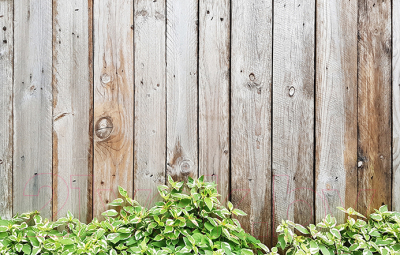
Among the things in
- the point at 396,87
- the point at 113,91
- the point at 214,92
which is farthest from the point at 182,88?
the point at 396,87

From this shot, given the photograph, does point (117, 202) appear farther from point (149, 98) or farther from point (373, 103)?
point (373, 103)

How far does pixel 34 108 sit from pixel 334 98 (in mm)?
1627

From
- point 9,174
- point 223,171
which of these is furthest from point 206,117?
point 9,174

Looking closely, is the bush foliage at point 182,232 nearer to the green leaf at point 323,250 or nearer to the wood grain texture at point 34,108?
the green leaf at point 323,250

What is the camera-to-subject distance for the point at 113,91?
136 cm

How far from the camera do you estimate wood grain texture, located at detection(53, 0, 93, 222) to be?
136cm

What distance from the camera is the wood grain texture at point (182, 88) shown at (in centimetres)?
136

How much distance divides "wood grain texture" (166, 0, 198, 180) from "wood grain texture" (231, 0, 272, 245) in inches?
8.3

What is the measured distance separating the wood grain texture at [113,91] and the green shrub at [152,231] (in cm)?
19

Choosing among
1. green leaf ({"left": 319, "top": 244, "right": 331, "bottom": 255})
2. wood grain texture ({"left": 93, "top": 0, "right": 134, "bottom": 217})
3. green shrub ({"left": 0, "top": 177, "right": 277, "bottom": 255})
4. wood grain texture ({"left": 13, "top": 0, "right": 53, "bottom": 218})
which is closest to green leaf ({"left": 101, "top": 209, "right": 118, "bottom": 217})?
green shrub ({"left": 0, "top": 177, "right": 277, "bottom": 255})

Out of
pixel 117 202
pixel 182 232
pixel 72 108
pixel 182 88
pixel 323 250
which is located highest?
pixel 182 88

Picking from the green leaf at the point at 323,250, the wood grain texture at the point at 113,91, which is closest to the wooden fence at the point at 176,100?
the wood grain texture at the point at 113,91

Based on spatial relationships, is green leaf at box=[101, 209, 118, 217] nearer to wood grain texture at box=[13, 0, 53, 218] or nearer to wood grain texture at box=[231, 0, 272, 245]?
wood grain texture at box=[13, 0, 53, 218]

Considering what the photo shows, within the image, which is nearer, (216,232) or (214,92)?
(216,232)
